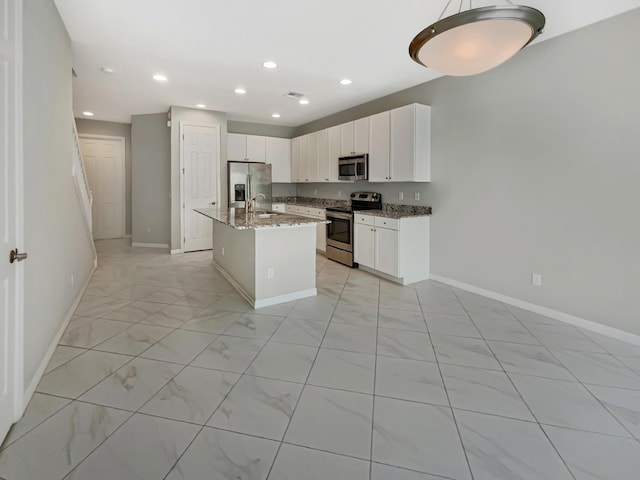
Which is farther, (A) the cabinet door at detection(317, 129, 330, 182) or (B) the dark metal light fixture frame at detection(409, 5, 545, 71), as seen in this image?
(A) the cabinet door at detection(317, 129, 330, 182)

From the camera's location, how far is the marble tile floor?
1569 millimetres

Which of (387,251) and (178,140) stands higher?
(178,140)

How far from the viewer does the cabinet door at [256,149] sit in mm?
7199

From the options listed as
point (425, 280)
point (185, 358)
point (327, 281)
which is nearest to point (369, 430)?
point (185, 358)

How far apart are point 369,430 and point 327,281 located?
2.89 metres

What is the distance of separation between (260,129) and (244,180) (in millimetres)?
1523

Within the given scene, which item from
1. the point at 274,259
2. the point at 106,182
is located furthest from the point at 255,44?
the point at 106,182

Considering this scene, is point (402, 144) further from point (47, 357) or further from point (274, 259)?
point (47, 357)

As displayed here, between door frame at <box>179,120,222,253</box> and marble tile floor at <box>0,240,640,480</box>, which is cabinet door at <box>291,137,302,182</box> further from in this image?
marble tile floor at <box>0,240,640,480</box>

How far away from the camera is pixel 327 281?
15.2 feet

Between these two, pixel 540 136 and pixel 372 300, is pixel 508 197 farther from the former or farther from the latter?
pixel 372 300

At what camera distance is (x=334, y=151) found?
6.14 metres

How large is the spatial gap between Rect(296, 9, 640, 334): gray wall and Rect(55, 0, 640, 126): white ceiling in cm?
40

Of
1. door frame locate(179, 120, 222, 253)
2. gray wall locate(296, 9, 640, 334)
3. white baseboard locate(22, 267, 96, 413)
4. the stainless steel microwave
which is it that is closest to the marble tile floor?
white baseboard locate(22, 267, 96, 413)
